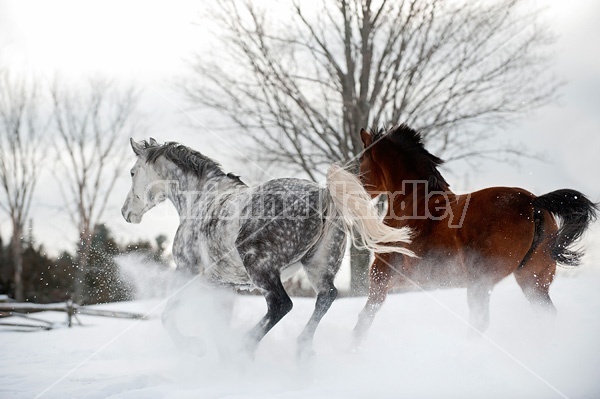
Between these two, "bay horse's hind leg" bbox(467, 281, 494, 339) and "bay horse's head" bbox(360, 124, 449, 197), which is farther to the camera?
"bay horse's head" bbox(360, 124, 449, 197)

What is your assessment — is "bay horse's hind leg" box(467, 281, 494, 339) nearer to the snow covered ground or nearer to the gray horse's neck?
the snow covered ground

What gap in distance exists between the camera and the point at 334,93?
1269cm

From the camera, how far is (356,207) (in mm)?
4992

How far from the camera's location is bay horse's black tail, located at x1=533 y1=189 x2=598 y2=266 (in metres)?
5.43

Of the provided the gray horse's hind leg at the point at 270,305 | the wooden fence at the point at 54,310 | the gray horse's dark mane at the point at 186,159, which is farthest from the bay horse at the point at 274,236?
the wooden fence at the point at 54,310

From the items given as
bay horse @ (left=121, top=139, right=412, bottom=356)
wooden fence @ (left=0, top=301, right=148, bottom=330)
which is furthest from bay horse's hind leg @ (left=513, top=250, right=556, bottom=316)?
wooden fence @ (left=0, top=301, right=148, bottom=330)

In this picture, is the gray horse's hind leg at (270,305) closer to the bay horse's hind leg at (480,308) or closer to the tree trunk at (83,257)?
the bay horse's hind leg at (480,308)

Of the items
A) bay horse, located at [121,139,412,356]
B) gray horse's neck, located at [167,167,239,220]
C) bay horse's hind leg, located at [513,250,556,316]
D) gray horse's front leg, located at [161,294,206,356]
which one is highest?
gray horse's neck, located at [167,167,239,220]

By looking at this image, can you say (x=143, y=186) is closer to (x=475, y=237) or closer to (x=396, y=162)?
(x=396, y=162)

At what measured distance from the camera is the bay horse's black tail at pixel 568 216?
5430 millimetres

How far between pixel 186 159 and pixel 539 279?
164 inches

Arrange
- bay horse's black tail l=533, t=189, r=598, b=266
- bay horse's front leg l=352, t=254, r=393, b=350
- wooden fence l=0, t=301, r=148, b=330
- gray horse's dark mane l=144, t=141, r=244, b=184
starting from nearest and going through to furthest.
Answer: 1. bay horse's black tail l=533, t=189, r=598, b=266
2. gray horse's dark mane l=144, t=141, r=244, b=184
3. bay horse's front leg l=352, t=254, r=393, b=350
4. wooden fence l=0, t=301, r=148, b=330

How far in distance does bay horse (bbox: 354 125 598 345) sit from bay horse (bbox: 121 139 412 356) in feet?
3.02

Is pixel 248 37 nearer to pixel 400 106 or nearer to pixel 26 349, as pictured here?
pixel 400 106
